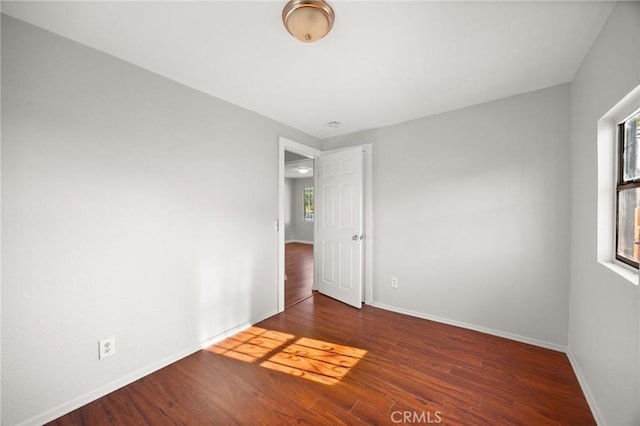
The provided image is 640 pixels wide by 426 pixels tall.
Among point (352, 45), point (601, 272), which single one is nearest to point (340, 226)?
point (352, 45)

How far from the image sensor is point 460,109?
Answer: 2777 millimetres

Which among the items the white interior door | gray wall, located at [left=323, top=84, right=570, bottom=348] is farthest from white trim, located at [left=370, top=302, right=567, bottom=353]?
the white interior door

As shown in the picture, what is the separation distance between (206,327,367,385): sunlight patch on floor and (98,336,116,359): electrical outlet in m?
0.76

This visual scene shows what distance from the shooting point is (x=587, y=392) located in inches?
67.4

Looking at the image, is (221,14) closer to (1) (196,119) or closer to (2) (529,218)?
(1) (196,119)

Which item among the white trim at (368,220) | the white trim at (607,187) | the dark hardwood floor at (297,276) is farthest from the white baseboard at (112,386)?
the white trim at (607,187)

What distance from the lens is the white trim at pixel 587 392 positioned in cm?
151

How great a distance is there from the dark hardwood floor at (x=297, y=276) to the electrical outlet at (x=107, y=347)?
6.25 ft

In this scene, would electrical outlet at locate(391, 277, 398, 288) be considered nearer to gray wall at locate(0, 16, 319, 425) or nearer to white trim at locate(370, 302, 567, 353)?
white trim at locate(370, 302, 567, 353)

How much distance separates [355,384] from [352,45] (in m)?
2.36

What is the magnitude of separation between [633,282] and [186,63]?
297 centimetres

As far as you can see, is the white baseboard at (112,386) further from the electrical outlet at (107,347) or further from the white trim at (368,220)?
the white trim at (368,220)

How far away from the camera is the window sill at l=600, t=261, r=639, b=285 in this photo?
126 centimetres

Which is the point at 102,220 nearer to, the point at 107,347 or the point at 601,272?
the point at 107,347
